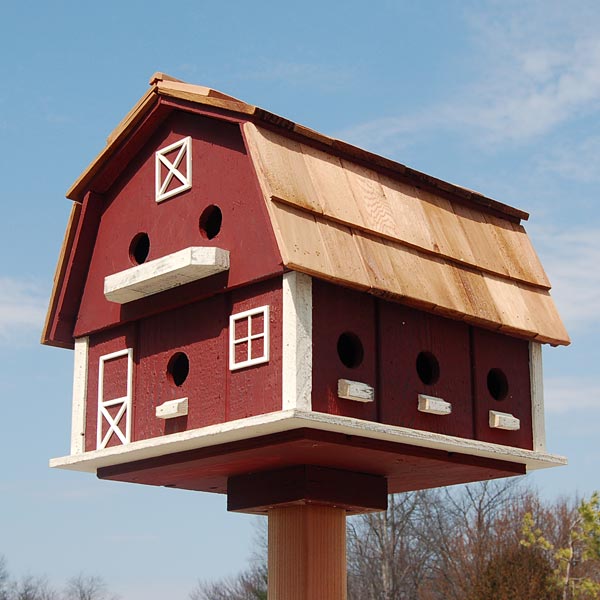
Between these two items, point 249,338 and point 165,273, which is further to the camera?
point 165,273

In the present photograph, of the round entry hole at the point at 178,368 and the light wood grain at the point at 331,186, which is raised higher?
the light wood grain at the point at 331,186

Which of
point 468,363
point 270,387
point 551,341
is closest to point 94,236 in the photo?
point 270,387

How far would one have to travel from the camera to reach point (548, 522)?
117ft

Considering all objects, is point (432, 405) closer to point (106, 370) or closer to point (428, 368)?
point (428, 368)

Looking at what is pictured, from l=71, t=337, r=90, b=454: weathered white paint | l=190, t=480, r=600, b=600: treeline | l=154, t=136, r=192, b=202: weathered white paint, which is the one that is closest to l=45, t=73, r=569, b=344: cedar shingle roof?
l=154, t=136, r=192, b=202: weathered white paint

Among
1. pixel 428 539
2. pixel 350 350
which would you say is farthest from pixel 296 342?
pixel 428 539

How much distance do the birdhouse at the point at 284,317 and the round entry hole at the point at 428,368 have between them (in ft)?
0.07

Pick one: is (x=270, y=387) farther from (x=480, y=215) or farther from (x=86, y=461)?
(x=480, y=215)

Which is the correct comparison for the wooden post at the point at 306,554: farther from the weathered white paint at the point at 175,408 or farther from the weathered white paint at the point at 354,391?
the weathered white paint at the point at 354,391

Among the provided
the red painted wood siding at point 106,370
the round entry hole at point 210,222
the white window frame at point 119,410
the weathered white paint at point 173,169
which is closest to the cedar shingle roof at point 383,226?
the weathered white paint at point 173,169

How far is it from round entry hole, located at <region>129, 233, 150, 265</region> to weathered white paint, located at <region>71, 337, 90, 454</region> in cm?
88

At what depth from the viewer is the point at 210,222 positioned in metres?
9.84

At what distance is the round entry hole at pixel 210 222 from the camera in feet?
31.9

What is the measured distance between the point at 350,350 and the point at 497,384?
186 cm
